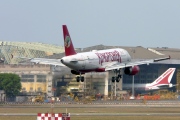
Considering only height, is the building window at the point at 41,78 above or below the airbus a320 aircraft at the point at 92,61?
above

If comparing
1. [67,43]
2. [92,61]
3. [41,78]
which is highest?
[41,78]

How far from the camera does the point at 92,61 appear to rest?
113 meters

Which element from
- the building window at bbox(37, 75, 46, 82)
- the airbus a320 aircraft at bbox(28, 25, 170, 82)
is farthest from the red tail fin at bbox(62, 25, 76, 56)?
the building window at bbox(37, 75, 46, 82)

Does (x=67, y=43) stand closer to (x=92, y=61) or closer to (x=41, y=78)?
(x=92, y=61)

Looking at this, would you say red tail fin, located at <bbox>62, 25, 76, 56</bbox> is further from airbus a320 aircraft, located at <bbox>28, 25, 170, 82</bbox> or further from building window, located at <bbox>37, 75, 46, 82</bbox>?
building window, located at <bbox>37, 75, 46, 82</bbox>

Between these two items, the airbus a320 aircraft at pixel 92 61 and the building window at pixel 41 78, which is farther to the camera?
the building window at pixel 41 78

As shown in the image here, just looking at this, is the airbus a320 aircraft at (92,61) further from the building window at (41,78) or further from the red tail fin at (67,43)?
the building window at (41,78)

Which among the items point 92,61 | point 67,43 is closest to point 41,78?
point 92,61

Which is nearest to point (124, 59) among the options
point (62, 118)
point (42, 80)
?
point (62, 118)

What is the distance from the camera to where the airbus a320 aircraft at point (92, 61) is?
4385 inches

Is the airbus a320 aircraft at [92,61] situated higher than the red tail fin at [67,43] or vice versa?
the red tail fin at [67,43]

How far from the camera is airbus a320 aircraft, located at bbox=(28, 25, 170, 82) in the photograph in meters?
111

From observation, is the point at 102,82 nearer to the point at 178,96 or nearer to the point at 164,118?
the point at 178,96

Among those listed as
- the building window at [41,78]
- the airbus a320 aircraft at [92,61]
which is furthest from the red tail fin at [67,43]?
the building window at [41,78]
